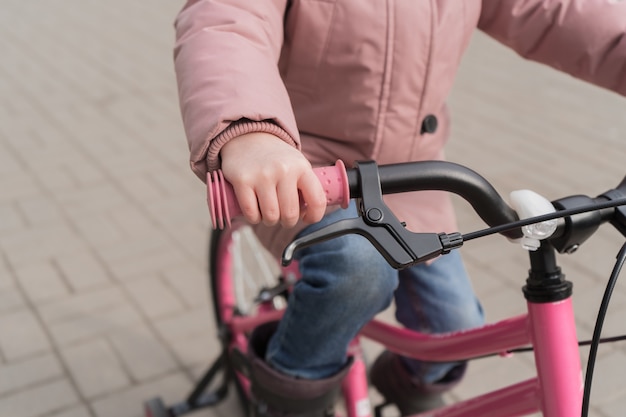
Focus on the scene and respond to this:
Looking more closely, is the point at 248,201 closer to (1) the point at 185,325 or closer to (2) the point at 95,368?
(2) the point at 95,368

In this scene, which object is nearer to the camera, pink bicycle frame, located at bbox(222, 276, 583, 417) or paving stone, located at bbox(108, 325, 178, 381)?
pink bicycle frame, located at bbox(222, 276, 583, 417)

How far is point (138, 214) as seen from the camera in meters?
3.94

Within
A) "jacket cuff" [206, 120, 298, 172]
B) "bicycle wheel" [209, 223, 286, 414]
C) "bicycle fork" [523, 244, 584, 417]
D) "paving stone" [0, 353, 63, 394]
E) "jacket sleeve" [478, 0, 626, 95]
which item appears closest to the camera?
"jacket cuff" [206, 120, 298, 172]

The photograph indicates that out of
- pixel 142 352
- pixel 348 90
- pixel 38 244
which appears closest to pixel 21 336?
pixel 142 352

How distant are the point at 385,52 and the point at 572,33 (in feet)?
1.29

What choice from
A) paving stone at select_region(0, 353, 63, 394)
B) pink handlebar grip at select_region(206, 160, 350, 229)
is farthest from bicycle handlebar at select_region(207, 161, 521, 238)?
paving stone at select_region(0, 353, 63, 394)

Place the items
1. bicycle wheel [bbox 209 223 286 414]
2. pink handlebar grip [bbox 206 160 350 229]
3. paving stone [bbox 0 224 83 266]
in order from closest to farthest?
pink handlebar grip [bbox 206 160 350 229], bicycle wheel [bbox 209 223 286 414], paving stone [bbox 0 224 83 266]

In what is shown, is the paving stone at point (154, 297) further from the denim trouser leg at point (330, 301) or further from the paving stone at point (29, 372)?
the denim trouser leg at point (330, 301)

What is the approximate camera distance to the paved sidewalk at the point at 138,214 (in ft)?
9.59

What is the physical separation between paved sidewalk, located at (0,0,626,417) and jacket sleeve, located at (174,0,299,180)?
1.62 m

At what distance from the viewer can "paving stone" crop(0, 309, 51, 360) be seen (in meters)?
3.03

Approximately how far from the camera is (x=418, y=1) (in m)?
1.65

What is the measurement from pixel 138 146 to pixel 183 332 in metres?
1.79

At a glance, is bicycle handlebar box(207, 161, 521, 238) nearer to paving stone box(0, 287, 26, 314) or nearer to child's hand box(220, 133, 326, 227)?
child's hand box(220, 133, 326, 227)
